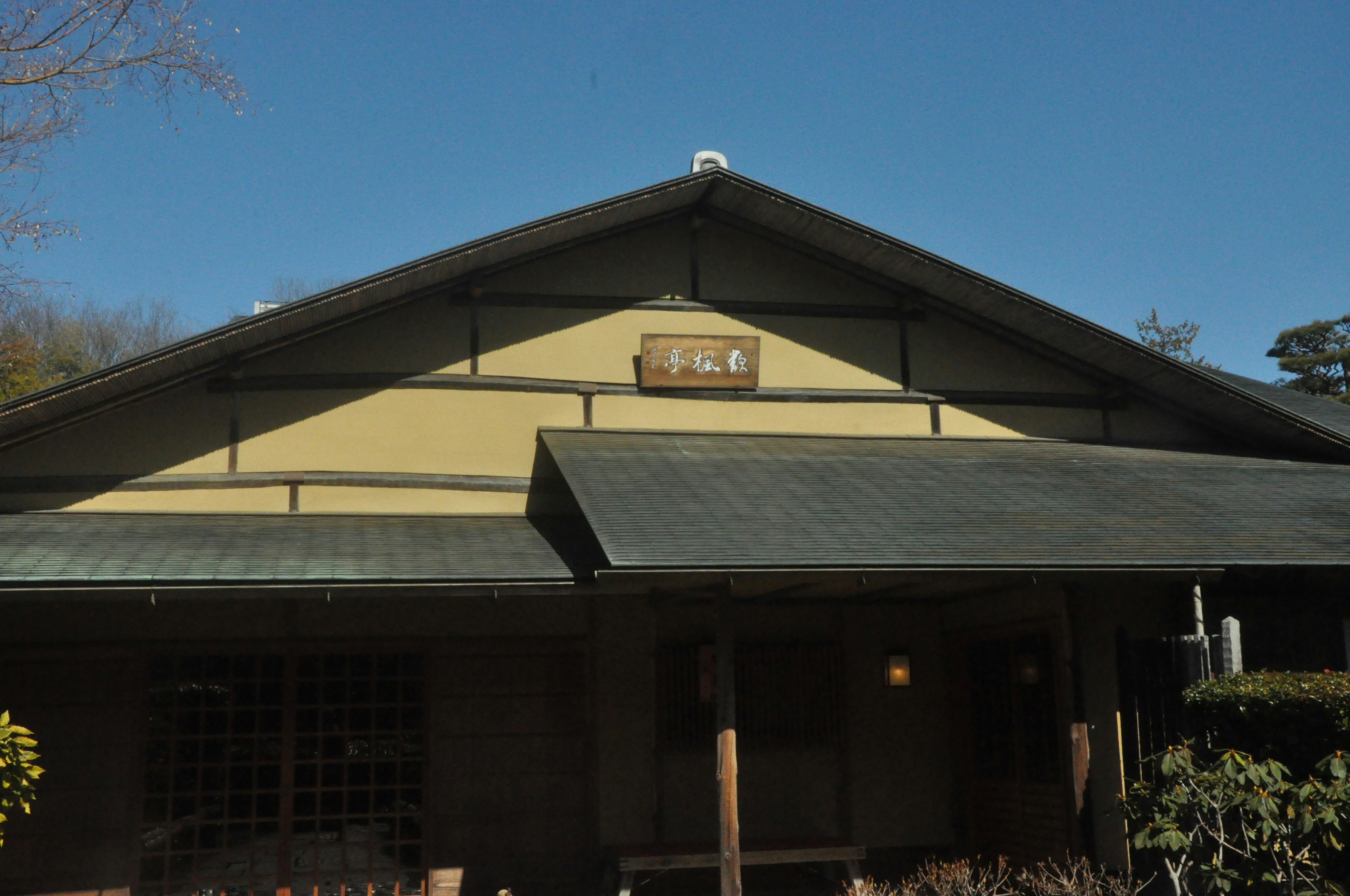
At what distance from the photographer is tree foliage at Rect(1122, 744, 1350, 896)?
621 centimetres

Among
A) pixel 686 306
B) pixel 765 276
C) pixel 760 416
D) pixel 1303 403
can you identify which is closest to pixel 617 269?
pixel 686 306

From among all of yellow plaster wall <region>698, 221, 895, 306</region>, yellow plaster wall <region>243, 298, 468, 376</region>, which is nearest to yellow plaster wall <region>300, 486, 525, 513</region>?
yellow plaster wall <region>243, 298, 468, 376</region>

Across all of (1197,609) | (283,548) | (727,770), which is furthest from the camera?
(1197,609)

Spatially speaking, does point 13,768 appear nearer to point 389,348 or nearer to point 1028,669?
point 389,348

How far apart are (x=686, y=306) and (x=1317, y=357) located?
28.5m

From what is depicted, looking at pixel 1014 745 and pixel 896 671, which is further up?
pixel 896 671

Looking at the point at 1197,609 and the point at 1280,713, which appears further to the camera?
the point at 1197,609

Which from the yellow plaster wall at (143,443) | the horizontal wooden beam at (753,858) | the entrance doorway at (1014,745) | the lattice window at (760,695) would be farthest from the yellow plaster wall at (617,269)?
the horizontal wooden beam at (753,858)

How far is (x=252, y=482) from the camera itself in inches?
344

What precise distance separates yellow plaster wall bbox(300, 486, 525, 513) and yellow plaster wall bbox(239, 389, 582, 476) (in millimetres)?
156

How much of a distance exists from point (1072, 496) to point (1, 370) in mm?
22878

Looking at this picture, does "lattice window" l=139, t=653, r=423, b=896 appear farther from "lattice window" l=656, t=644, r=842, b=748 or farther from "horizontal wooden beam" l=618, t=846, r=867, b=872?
"lattice window" l=656, t=644, r=842, b=748

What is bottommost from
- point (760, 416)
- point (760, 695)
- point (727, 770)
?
point (727, 770)

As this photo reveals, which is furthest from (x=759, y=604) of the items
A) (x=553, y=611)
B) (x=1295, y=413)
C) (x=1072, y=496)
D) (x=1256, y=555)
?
(x=1295, y=413)
